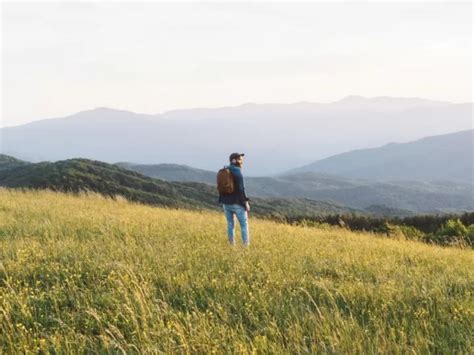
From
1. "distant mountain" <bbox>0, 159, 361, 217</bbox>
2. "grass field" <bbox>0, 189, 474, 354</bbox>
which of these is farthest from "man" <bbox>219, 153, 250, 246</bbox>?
"distant mountain" <bbox>0, 159, 361, 217</bbox>

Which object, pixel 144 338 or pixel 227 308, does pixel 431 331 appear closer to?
pixel 227 308

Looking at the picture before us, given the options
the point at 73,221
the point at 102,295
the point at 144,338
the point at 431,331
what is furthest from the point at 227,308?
the point at 73,221

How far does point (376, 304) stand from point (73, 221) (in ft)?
24.6

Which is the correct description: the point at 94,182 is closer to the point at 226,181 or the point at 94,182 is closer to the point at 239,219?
the point at 226,181

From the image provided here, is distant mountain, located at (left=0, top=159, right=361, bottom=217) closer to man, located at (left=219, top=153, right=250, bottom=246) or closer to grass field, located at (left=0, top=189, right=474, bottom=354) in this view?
man, located at (left=219, top=153, right=250, bottom=246)

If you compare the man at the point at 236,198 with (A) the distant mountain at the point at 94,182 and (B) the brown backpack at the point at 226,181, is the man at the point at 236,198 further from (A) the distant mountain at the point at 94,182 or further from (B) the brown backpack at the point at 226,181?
(A) the distant mountain at the point at 94,182

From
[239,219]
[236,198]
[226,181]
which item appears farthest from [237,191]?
[239,219]

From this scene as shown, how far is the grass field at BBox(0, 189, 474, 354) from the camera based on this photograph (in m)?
4.16

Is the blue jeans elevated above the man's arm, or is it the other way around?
the man's arm

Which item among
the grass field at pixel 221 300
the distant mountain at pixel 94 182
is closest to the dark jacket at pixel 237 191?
the grass field at pixel 221 300

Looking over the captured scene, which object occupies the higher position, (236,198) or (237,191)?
(237,191)

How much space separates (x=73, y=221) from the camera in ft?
34.6

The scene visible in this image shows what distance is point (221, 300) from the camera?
5.19 m

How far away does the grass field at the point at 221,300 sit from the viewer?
→ 4.16 metres
